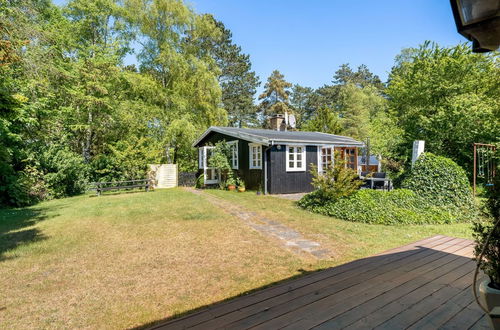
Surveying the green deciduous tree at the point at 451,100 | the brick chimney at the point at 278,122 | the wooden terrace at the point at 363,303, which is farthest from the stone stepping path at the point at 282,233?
the brick chimney at the point at 278,122

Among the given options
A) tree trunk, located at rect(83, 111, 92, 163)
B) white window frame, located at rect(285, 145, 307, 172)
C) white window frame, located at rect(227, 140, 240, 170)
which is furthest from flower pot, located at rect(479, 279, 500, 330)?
tree trunk, located at rect(83, 111, 92, 163)

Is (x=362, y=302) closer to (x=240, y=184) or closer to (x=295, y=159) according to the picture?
(x=295, y=159)

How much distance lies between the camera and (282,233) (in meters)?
5.88

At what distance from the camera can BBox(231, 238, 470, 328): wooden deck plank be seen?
2.31 meters

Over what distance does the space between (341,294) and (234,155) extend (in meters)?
12.3

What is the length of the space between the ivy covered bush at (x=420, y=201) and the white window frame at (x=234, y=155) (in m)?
7.18

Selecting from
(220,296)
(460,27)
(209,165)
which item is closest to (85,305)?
(220,296)

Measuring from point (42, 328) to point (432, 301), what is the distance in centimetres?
369

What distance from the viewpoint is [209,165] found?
15258mm

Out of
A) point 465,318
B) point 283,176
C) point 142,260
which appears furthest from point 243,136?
point 465,318

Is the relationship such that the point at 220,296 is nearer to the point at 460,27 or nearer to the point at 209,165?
the point at 460,27

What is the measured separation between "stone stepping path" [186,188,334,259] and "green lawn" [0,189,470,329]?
0.24m

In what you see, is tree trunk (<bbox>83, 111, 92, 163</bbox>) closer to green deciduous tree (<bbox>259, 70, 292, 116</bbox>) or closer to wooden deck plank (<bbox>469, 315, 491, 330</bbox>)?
wooden deck plank (<bbox>469, 315, 491, 330</bbox>)

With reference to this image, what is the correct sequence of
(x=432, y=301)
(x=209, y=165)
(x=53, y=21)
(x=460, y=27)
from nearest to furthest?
(x=460, y=27) < (x=432, y=301) < (x=209, y=165) < (x=53, y=21)
